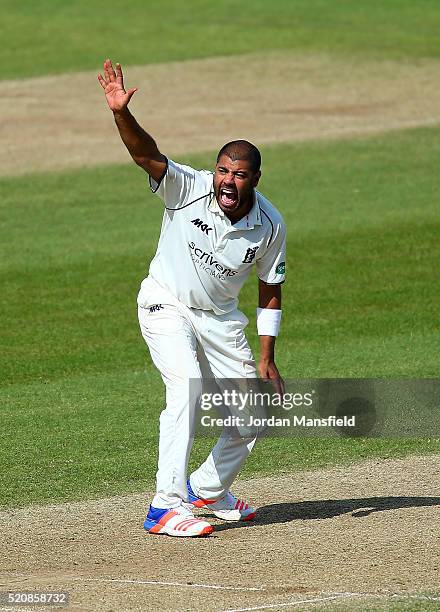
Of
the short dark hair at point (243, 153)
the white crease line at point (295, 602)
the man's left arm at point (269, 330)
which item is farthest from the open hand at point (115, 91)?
the white crease line at point (295, 602)

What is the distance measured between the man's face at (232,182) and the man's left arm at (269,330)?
63cm

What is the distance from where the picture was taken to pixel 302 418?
1055 centimetres

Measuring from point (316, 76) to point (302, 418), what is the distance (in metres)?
15.7

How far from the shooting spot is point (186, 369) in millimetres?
7918

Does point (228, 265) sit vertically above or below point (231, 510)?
above

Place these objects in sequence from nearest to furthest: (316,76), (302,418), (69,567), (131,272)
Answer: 1. (69,567)
2. (302,418)
3. (131,272)
4. (316,76)

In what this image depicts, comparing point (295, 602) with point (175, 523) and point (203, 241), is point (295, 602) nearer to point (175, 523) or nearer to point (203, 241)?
point (175, 523)

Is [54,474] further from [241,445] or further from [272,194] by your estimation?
[272,194]

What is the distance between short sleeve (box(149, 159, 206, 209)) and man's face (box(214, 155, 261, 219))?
0.14m

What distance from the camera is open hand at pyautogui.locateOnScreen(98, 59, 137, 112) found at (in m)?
7.71

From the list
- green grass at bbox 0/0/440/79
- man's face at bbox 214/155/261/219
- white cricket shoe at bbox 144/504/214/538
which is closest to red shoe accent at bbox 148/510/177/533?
white cricket shoe at bbox 144/504/214/538

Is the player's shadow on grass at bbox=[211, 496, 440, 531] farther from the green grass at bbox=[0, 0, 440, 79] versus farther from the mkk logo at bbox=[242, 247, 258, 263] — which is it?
the green grass at bbox=[0, 0, 440, 79]

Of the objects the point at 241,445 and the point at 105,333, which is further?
the point at 105,333

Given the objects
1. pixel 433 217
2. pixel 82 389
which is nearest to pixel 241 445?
pixel 82 389
